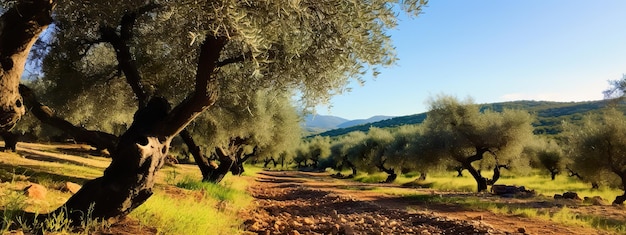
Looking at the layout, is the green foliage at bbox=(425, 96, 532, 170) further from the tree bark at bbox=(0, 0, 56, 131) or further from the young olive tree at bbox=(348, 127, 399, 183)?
the tree bark at bbox=(0, 0, 56, 131)

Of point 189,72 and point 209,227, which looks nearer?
point 209,227

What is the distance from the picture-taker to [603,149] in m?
26.7

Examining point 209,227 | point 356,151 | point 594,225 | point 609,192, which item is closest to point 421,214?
point 594,225

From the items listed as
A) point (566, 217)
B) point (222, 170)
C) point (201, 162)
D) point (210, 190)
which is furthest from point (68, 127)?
point (566, 217)

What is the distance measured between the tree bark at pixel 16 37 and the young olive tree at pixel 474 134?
34.4m

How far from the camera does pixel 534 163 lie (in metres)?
58.4

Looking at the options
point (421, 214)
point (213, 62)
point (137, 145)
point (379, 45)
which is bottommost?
point (421, 214)

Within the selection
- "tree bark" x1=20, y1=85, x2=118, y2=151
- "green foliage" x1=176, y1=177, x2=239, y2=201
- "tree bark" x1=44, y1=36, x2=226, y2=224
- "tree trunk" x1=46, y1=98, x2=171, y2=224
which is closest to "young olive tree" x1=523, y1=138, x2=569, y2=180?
"green foliage" x1=176, y1=177, x2=239, y2=201

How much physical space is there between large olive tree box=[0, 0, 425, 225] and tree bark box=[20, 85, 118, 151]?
0.77 m

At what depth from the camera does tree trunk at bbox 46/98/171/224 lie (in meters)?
5.57

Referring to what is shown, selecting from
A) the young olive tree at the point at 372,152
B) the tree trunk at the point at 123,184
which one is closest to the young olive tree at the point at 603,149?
the young olive tree at the point at 372,152

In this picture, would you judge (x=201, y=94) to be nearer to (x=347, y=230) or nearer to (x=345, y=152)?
(x=347, y=230)

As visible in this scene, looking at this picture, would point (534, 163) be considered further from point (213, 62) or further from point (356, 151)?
point (213, 62)

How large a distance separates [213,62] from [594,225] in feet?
46.4
